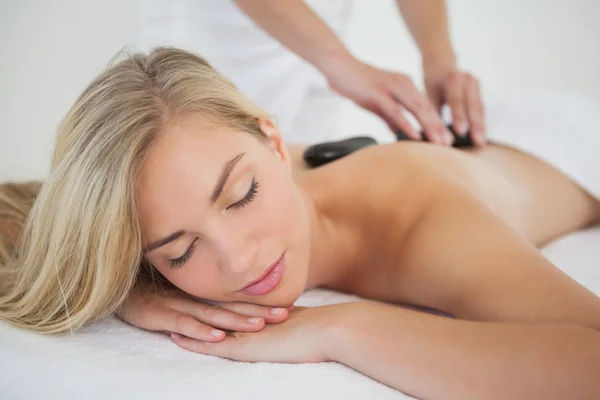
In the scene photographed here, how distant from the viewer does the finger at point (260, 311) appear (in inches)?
39.8

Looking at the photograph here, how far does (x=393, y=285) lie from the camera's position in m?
1.21

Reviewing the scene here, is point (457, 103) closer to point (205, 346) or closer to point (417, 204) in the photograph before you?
point (417, 204)

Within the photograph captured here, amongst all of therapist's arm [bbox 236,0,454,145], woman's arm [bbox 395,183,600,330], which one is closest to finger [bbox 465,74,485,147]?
therapist's arm [bbox 236,0,454,145]

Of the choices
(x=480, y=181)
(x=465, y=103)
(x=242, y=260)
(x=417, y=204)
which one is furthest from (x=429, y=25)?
(x=242, y=260)

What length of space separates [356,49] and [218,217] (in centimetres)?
211

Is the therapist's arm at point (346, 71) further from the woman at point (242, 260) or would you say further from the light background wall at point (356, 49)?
the light background wall at point (356, 49)

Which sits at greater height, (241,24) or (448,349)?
(241,24)

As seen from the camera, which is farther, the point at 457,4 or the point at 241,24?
the point at 457,4

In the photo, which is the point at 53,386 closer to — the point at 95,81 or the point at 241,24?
the point at 95,81

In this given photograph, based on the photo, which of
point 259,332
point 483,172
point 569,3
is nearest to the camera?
point 259,332

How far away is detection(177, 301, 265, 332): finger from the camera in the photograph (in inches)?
39.8

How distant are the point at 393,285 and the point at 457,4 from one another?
1.98 metres

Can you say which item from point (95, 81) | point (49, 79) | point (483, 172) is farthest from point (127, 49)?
point (49, 79)

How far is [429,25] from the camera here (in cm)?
188
